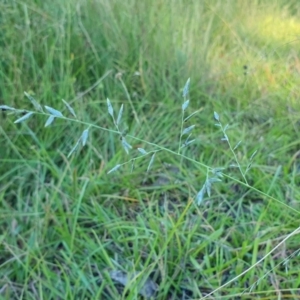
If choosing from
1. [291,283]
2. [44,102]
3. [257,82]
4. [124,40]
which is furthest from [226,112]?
[291,283]

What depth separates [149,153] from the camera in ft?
3.42

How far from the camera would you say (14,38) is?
5.99 feet

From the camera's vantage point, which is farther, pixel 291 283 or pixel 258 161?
pixel 258 161

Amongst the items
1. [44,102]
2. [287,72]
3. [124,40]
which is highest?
[287,72]

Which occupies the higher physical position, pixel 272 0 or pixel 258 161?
pixel 272 0

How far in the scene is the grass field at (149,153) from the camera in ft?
4.40

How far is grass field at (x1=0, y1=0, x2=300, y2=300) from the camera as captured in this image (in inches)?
52.7

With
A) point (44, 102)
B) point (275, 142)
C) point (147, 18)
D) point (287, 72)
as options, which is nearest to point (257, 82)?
point (287, 72)

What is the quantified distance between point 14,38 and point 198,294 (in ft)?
3.48

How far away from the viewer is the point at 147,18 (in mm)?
2047

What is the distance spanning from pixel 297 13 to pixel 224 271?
1342 millimetres

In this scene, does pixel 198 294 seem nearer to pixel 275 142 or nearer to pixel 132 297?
pixel 132 297

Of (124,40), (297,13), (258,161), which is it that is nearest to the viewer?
(258,161)

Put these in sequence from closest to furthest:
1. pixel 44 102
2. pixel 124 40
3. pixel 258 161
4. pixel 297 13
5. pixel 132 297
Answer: pixel 132 297 → pixel 258 161 → pixel 44 102 → pixel 124 40 → pixel 297 13
